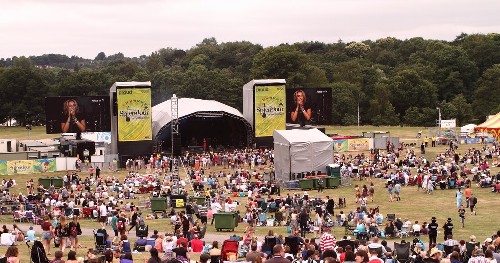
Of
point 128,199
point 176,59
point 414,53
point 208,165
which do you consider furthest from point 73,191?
point 176,59

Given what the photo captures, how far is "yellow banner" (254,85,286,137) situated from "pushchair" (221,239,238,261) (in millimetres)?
44414

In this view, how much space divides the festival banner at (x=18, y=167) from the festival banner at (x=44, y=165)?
58 centimetres

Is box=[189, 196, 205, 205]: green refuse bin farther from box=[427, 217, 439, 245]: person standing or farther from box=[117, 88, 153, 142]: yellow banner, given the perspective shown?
box=[117, 88, 153, 142]: yellow banner

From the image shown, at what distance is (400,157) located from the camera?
5931 cm

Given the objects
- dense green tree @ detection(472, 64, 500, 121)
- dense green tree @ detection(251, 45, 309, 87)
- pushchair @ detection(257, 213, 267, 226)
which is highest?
dense green tree @ detection(251, 45, 309, 87)

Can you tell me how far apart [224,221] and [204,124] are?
3864 centimetres

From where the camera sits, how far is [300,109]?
67000mm

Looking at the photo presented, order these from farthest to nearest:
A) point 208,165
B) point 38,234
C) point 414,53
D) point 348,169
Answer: point 414,53 → point 208,165 → point 348,169 → point 38,234

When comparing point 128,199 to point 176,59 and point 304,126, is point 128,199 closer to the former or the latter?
point 304,126

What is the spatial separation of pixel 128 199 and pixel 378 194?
42.3 feet

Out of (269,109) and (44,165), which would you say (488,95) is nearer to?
(269,109)

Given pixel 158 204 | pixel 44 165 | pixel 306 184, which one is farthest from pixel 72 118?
pixel 158 204

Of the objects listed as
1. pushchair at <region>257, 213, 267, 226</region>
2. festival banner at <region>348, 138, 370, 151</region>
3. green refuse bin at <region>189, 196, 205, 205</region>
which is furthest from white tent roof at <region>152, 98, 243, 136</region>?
pushchair at <region>257, 213, 267, 226</region>

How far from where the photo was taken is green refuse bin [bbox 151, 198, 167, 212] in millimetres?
37750
